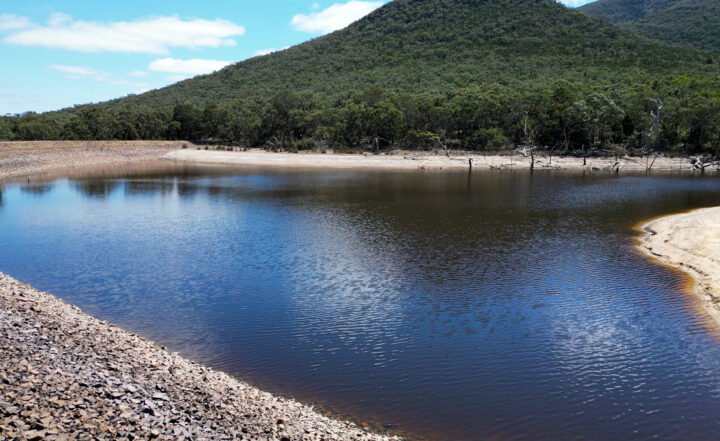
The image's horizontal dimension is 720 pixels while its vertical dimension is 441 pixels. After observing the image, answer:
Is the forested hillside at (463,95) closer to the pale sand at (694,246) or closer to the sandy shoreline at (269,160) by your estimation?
the sandy shoreline at (269,160)

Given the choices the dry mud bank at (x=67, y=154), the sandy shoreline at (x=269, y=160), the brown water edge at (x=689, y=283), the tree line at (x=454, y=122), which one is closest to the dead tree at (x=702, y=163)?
the sandy shoreline at (x=269, y=160)

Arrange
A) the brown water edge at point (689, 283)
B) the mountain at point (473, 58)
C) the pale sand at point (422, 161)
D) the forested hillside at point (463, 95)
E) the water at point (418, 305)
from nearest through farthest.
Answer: the water at point (418, 305) < the brown water edge at point (689, 283) < the pale sand at point (422, 161) < the forested hillside at point (463, 95) < the mountain at point (473, 58)

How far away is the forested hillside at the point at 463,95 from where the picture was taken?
8850cm

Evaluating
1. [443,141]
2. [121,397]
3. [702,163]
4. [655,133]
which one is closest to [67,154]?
[443,141]

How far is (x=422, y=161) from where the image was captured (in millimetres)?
86188

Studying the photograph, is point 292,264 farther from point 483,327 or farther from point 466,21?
point 466,21

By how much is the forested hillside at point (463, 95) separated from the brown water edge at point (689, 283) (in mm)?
60734

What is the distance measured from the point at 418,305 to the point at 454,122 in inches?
3273

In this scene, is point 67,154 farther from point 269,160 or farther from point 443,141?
point 443,141

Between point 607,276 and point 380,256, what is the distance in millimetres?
11200

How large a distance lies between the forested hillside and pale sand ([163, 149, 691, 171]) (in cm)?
618

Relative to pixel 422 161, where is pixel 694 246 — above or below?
below

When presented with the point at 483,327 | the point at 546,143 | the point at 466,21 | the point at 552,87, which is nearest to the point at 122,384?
the point at 483,327

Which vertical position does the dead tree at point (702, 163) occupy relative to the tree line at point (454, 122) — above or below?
below
